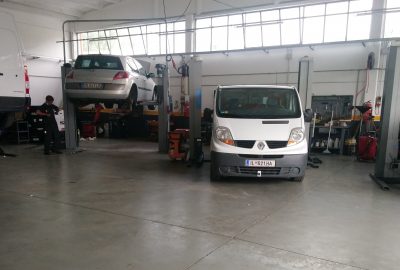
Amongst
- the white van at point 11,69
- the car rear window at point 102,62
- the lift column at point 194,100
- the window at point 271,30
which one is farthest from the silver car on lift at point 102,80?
the window at point 271,30

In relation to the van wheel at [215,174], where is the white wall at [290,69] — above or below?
above

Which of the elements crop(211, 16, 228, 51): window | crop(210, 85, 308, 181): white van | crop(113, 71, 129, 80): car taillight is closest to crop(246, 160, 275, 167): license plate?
crop(210, 85, 308, 181): white van

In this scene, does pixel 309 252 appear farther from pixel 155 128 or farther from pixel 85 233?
pixel 155 128

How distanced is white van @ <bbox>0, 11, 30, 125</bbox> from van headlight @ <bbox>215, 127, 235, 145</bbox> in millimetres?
4821

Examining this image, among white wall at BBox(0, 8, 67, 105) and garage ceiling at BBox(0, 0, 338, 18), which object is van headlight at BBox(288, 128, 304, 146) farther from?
white wall at BBox(0, 8, 67, 105)

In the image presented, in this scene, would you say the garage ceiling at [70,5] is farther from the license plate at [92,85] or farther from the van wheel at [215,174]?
the van wheel at [215,174]

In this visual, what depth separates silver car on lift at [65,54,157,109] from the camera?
7.31m

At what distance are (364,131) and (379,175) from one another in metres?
3.64

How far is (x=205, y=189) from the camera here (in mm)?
5160

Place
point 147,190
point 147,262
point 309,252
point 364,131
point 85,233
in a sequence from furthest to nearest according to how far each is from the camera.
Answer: point 364,131, point 147,190, point 85,233, point 309,252, point 147,262

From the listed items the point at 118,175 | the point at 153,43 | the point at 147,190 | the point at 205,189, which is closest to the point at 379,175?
the point at 205,189

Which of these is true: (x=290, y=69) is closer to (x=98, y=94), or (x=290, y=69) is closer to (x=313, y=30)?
(x=313, y=30)

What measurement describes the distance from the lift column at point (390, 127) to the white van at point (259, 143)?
1629 mm

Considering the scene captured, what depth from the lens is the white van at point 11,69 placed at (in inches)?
264
